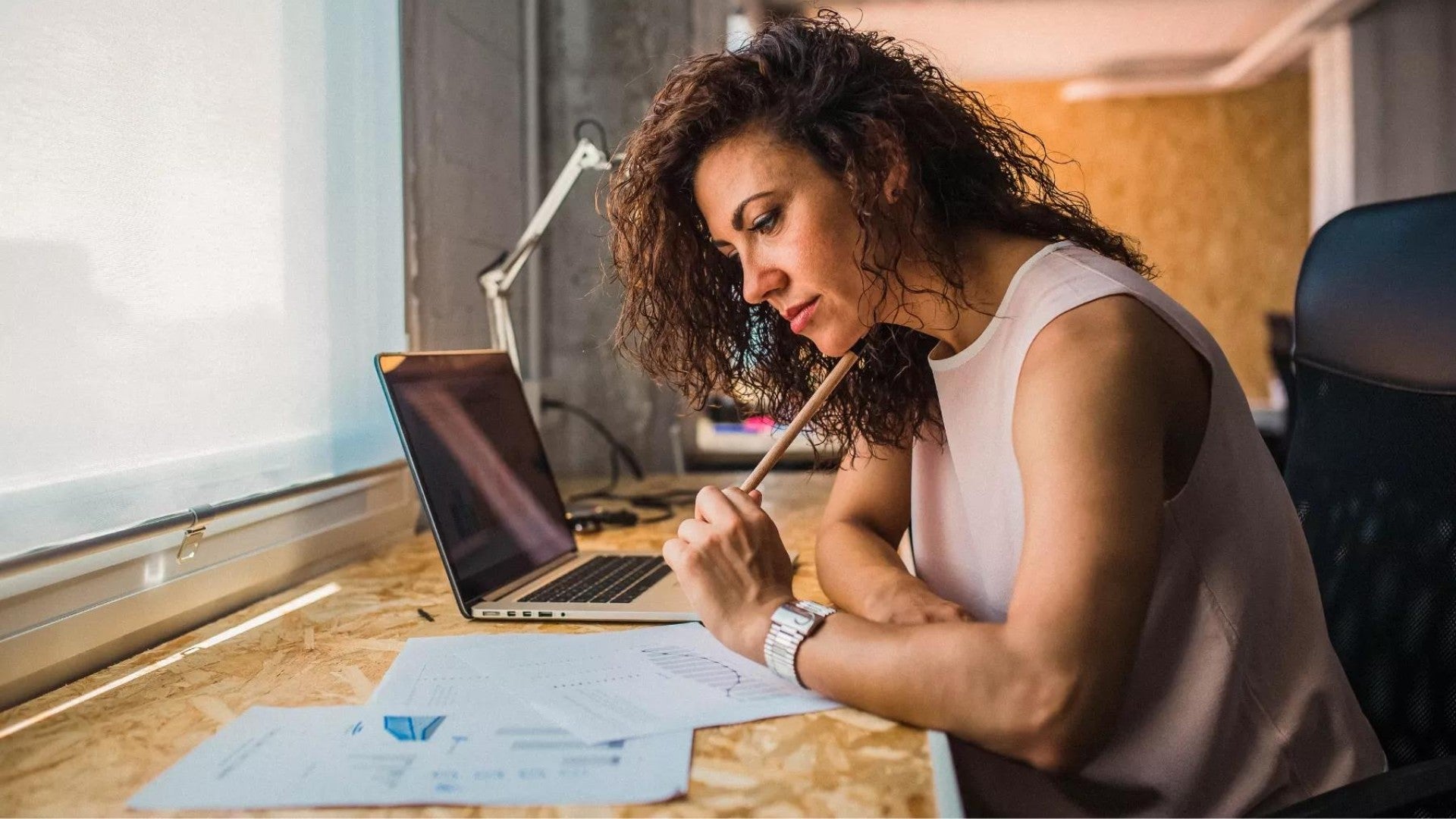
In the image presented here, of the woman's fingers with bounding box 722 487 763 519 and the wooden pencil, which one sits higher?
the wooden pencil

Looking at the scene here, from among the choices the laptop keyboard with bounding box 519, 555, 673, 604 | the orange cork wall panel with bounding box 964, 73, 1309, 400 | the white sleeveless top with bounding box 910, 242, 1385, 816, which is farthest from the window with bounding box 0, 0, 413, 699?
the orange cork wall panel with bounding box 964, 73, 1309, 400

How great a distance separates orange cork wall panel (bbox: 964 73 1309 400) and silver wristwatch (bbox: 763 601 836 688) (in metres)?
6.27

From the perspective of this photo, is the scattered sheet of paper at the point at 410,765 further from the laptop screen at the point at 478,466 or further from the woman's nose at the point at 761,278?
the woman's nose at the point at 761,278

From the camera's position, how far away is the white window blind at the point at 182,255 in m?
0.84

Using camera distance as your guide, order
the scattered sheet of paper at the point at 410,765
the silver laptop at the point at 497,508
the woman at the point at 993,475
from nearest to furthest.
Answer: the scattered sheet of paper at the point at 410,765
the woman at the point at 993,475
the silver laptop at the point at 497,508

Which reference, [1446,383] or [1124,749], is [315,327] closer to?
[1124,749]

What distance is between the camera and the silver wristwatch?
80 cm

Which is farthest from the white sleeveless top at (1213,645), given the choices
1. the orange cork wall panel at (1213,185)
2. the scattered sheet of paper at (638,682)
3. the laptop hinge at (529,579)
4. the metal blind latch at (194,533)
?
the orange cork wall panel at (1213,185)

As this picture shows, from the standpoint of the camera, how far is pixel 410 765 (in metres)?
0.66

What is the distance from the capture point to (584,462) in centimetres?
238

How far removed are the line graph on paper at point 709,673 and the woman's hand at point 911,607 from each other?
0.48 feet

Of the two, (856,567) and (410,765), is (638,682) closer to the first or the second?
(410,765)

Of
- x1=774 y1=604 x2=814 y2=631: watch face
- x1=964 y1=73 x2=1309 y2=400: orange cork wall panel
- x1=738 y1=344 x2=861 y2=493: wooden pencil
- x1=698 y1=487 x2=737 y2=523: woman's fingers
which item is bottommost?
x1=774 y1=604 x2=814 y2=631: watch face

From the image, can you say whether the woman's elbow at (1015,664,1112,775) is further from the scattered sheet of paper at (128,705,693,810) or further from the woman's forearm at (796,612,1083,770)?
the scattered sheet of paper at (128,705,693,810)
